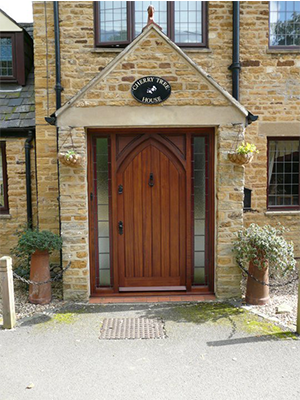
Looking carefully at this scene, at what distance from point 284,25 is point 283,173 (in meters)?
3.15

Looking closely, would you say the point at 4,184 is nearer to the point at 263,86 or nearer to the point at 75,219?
the point at 75,219

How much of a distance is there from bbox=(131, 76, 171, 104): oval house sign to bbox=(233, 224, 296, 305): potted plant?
2631 mm

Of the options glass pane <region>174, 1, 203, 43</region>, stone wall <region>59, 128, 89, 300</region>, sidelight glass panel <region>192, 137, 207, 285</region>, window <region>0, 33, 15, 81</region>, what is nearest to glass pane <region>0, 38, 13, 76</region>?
window <region>0, 33, 15, 81</region>

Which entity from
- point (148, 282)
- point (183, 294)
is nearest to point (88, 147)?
point (148, 282)

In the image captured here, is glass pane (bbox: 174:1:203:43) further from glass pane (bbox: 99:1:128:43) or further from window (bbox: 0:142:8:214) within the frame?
window (bbox: 0:142:8:214)

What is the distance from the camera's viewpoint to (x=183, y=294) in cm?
617

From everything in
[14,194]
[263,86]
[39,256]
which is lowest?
[39,256]

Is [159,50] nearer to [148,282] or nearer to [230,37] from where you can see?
[230,37]

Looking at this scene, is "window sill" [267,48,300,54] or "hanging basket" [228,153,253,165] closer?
"hanging basket" [228,153,253,165]

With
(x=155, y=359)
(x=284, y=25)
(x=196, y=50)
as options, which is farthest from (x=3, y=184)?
(x=284, y=25)

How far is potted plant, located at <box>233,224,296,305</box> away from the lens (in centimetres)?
552

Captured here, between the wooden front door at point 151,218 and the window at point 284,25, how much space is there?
3.71 meters

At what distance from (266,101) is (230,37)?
1.50 m

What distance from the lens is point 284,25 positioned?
7250 millimetres
